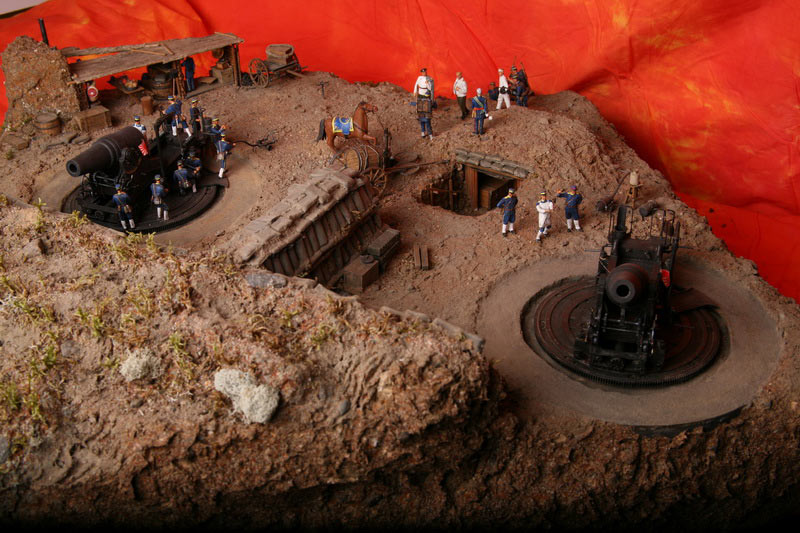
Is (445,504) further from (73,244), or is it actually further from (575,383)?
(73,244)

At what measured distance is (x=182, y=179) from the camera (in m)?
23.0

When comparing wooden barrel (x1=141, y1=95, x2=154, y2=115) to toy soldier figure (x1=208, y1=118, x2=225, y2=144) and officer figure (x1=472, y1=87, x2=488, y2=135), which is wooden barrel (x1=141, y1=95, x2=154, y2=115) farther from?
officer figure (x1=472, y1=87, x2=488, y2=135)

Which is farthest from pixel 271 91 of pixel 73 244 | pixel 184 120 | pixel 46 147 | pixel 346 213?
pixel 73 244

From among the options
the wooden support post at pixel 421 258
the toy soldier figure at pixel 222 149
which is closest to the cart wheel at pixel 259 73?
the toy soldier figure at pixel 222 149

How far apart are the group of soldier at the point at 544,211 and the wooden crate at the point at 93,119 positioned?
42.1 feet

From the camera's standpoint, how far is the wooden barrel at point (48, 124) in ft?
83.1

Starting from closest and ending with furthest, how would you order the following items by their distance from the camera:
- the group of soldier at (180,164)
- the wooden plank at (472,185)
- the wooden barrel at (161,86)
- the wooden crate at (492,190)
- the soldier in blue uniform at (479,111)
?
the group of soldier at (180,164) → the soldier in blue uniform at (479,111) → the wooden plank at (472,185) → the wooden crate at (492,190) → the wooden barrel at (161,86)

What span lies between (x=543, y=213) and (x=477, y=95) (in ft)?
18.5

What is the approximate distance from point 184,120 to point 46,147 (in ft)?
14.3

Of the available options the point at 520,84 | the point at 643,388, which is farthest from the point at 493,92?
the point at 643,388

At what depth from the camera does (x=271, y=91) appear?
28078mm

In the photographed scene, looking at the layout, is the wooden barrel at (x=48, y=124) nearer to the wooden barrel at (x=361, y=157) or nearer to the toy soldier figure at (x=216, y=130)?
the toy soldier figure at (x=216, y=130)

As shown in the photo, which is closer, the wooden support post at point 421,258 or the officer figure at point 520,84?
the wooden support post at point 421,258

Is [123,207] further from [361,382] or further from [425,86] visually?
[361,382]
